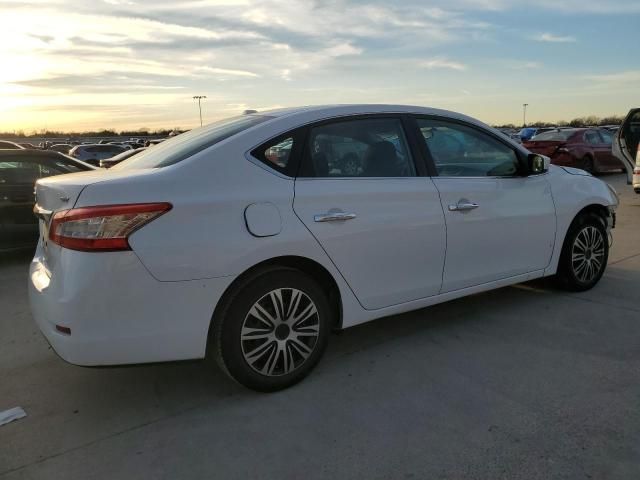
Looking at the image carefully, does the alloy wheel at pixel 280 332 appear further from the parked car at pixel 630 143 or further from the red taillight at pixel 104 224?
the parked car at pixel 630 143

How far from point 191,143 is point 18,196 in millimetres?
4376

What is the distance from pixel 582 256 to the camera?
4.78 metres

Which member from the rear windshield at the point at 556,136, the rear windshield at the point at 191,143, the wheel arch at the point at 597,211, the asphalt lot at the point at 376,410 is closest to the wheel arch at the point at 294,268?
the asphalt lot at the point at 376,410

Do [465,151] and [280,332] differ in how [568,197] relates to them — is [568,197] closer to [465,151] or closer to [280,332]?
[465,151]

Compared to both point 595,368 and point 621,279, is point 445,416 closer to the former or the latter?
point 595,368

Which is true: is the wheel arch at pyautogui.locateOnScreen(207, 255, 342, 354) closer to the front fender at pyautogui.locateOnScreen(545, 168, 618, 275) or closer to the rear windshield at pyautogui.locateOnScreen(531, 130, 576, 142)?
the front fender at pyautogui.locateOnScreen(545, 168, 618, 275)

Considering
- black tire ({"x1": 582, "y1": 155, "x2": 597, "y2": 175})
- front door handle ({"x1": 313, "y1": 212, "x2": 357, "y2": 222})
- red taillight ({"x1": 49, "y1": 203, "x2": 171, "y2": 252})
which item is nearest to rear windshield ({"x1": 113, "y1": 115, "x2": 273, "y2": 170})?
red taillight ({"x1": 49, "y1": 203, "x2": 171, "y2": 252})

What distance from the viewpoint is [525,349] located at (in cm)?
372

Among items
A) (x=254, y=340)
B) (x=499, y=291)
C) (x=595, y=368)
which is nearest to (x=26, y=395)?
(x=254, y=340)

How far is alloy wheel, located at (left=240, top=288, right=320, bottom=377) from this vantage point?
307 centimetres

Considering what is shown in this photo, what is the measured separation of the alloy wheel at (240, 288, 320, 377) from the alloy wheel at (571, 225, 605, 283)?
2640mm

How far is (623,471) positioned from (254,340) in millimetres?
1861

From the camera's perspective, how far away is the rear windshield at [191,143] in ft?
10.7

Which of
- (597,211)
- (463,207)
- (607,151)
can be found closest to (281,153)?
(463,207)
